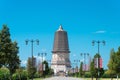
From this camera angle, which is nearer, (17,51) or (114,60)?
(17,51)

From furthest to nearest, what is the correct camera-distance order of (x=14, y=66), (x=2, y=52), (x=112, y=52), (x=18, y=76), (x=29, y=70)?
1. (x=29, y=70)
2. (x=112, y=52)
3. (x=18, y=76)
4. (x=14, y=66)
5. (x=2, y=52)

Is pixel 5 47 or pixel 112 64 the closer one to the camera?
pixel 5 47

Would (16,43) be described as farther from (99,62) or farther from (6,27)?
(99,62)

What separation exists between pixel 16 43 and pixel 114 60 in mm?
24146

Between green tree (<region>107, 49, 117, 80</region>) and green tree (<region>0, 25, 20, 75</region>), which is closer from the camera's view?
green tree (<region>0, 25, 20, 75</region>)

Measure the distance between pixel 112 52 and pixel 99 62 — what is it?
20.2 m

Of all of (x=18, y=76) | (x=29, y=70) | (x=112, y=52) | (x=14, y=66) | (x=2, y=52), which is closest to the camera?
(x=2, y=52)

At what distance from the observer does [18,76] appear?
77625 millimetres

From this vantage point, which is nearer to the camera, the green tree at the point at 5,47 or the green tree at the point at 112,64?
the green tree at the point at 5,47

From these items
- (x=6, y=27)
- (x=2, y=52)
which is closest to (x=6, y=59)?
(x=2, y=52)

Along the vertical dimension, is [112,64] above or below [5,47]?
below

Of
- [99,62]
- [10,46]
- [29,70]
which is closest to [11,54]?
[10,46]

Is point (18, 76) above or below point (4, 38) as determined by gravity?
below

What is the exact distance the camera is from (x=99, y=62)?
6606cm
